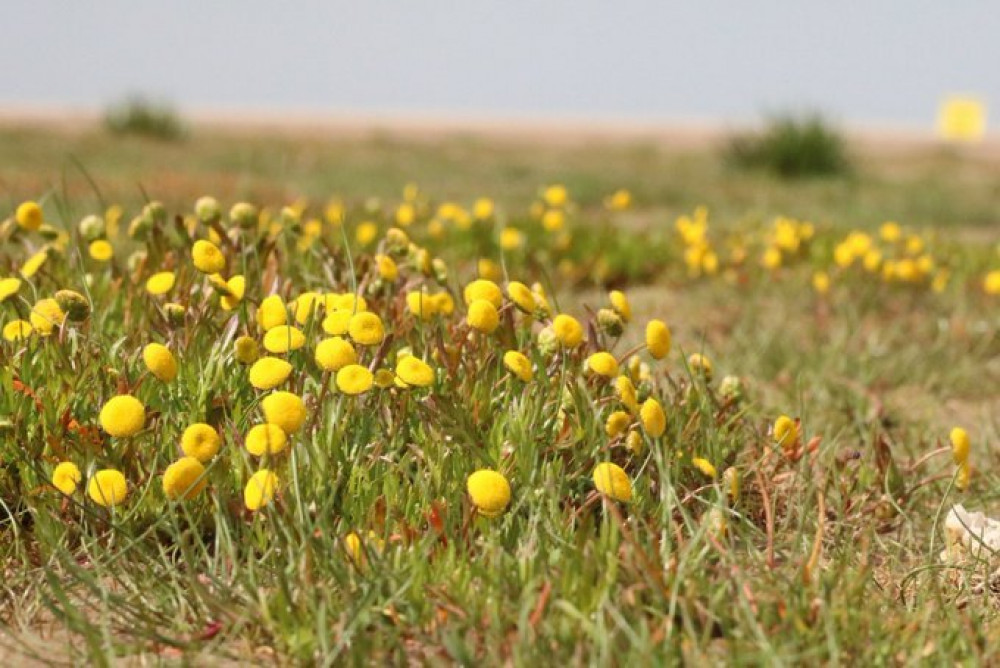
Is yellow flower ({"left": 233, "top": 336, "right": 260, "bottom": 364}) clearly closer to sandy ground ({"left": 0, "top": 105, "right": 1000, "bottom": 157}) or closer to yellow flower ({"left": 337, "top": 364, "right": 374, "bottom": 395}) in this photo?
yellow flower ({"left": 337, "top": 364, "right": 374, "bottom": 395})

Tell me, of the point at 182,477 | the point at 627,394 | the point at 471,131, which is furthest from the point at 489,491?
the point at 471,131

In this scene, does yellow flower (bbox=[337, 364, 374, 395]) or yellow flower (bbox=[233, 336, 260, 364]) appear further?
yellow flower (bbox=[233, 336, 260, 364])

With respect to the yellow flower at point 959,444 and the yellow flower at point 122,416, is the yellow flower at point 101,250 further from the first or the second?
the yellow flower at point 959,444

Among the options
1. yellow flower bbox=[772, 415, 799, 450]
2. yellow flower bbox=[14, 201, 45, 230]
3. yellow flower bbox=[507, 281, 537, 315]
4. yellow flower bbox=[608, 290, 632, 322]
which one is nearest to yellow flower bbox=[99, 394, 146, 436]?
yellow flower bbox=[507, 281, 537, 315]

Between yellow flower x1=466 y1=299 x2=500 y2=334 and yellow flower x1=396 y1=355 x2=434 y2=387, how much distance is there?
6.4 inches

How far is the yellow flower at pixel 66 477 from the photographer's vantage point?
79.5 inches

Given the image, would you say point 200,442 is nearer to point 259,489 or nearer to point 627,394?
point 259,489

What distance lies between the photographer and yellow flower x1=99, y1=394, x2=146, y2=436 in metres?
1.89

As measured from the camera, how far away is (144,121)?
18.8m

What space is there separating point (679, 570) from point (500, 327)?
2.58 feet

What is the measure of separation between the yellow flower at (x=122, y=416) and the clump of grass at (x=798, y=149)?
13325 millimetres

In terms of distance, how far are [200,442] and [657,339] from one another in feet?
3.00

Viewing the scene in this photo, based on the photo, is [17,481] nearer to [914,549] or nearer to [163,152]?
[914,549]

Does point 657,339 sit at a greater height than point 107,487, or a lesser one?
greater
